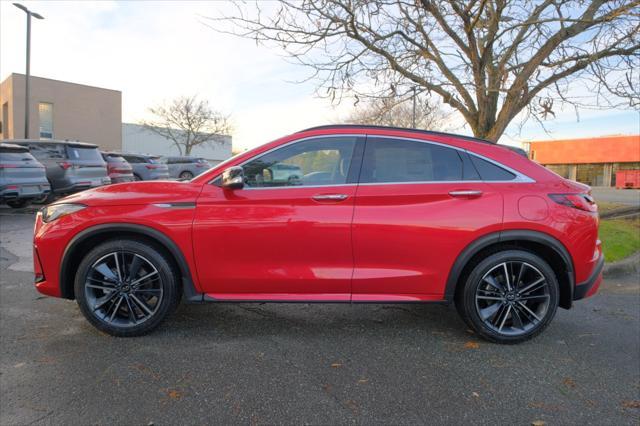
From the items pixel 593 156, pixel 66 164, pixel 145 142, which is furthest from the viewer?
pixel 145 142

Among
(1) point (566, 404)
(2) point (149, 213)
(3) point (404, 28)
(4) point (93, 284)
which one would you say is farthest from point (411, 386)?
(3) point (404, 28)

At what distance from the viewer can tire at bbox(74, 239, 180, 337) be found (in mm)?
3439

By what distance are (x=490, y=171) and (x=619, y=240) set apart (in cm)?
516

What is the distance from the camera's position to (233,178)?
3352 mm

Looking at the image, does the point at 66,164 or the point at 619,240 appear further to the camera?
the point at 66,164

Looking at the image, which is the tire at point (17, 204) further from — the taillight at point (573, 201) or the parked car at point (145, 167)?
the taillight at point (573, 201)

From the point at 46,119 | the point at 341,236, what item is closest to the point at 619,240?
the point at 341,236

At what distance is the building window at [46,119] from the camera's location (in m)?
35.0

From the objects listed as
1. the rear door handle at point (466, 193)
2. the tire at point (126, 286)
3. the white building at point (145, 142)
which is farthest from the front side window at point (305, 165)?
the white building at point (145, 142)

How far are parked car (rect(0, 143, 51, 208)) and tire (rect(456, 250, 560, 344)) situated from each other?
10.1 metres

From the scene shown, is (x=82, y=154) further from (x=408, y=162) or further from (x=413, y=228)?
(x=413, y=228)

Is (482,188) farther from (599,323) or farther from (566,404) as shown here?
(599,323)

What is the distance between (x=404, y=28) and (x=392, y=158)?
643cm

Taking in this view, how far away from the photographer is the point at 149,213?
3.40m
